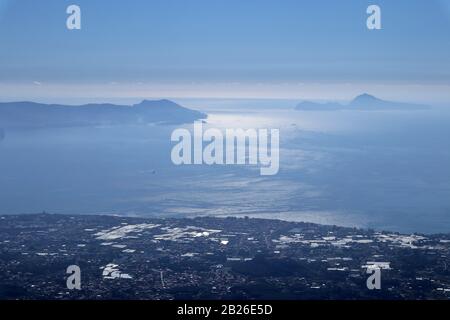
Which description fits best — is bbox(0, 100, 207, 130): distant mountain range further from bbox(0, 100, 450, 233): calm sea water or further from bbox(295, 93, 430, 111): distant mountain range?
bbox(295, 93, 430, 111): distant mountain range

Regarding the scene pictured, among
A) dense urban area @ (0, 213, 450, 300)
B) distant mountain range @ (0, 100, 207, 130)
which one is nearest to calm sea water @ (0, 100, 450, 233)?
distant mountain range @ (0, 100, 207, 130)

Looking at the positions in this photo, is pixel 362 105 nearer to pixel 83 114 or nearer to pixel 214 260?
pixel 83 114

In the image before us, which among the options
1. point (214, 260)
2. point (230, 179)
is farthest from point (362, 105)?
point (214, 260)

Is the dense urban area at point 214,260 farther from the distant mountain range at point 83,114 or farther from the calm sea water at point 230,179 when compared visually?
the distant mountain range at point 83,114

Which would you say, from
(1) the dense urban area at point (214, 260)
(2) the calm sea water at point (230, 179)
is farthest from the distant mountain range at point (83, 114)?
(1) the dense urban area at point (214, 260)

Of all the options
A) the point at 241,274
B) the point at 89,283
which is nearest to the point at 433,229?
the point at 241,274
